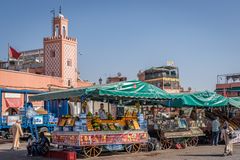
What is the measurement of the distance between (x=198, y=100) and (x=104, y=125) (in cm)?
625

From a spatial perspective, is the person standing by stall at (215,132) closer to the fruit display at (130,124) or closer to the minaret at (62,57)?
the fruit display at (130,124)

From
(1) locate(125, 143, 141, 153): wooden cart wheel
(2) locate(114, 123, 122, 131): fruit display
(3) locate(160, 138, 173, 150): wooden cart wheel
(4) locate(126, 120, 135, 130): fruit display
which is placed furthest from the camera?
(3) locate(160, 138, 173, 150): wooden cart wheel

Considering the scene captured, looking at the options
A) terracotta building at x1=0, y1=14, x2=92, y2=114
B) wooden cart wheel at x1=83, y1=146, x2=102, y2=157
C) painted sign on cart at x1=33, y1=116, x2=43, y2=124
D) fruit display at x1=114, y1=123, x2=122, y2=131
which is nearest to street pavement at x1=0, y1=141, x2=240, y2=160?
wooden cart wheel at x1=83, y1=146, x2=102, y2=157

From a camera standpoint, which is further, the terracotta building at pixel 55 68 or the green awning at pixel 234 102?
the terracotta building at pixel 55 68

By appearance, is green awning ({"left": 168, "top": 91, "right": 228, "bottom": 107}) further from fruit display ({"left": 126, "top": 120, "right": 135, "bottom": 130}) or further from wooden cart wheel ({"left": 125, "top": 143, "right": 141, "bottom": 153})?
wooden cart wheel ({"left": 125, "top": 143, "right": 141, "bottom": 153})

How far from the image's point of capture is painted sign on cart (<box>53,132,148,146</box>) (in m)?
14.4

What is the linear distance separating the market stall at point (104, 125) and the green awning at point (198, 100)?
6.98ft

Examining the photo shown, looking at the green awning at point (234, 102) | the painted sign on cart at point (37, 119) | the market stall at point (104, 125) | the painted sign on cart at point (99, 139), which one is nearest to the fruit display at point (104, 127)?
the market stall at point (104, 125)

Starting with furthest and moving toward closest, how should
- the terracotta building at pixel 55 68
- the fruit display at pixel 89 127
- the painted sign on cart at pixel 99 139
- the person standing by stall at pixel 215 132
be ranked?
the terracotta building at pixel 55 68, the person standing by stall at pixel 215 132, the fruit display at pixel 89 127, the painted sign on cart at pixel 99 139

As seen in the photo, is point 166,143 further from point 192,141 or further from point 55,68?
point 55,68

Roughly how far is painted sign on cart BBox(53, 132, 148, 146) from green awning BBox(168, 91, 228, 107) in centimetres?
313

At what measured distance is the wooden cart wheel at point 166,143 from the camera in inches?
718

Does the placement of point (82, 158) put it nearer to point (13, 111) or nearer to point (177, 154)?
point (177, 154)

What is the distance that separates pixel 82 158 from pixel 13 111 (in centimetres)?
2120
